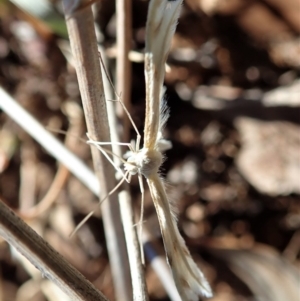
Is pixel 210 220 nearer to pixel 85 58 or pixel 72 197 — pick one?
pixel 72 197

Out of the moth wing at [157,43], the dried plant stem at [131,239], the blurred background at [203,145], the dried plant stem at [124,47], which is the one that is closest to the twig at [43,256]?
the dried plant stem at [131,239]

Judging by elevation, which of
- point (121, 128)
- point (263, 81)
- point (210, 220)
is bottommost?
point (210, 220)

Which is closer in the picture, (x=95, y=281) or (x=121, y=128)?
(x=121, y=128)

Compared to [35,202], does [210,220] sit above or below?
below

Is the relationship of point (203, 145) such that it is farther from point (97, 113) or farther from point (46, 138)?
point (97, 113)

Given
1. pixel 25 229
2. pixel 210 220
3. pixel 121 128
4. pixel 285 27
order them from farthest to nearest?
1. pixel 210 220
2. pixel 285 27
3. pixel 121 128
4. pixel 25 229

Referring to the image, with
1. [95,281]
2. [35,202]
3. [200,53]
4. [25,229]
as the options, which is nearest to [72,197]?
[35,202]

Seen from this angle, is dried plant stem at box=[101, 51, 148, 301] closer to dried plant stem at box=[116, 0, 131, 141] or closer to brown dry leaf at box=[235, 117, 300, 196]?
dried plant stem at box=[116, 0, 131, 141]
